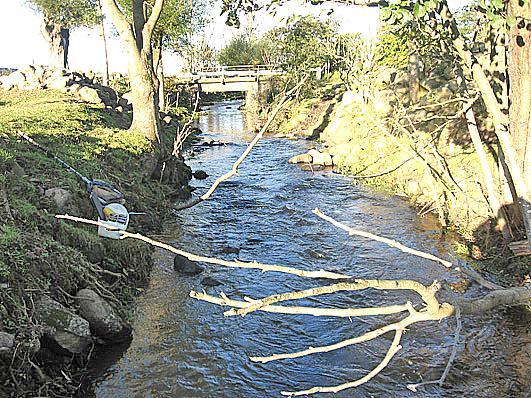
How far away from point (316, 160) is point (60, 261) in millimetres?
13591

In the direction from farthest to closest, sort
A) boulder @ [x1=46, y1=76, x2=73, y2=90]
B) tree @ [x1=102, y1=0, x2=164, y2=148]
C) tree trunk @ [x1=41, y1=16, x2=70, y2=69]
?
tree trunk @ [x1=41, y1=16, x2=70, y2=69], boulder @ [x1=46, y1=76, x2=73, y2=90], tree @ [x1=102, y1=0, x2=164, y2=148]

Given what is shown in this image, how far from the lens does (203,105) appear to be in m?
48.6

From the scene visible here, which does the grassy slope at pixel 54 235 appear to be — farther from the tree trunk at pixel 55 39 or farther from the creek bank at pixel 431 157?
the tree trunk at pixel 55 39

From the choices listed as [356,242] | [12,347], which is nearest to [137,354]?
[12,347]

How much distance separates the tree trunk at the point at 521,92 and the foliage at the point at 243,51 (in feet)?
131

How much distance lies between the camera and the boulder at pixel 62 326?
563 centimetres

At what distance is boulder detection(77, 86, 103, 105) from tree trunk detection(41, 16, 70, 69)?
21.1m

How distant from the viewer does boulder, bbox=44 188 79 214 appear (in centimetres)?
808

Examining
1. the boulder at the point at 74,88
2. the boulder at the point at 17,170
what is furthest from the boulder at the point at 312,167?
the boulder at the point at 17,170

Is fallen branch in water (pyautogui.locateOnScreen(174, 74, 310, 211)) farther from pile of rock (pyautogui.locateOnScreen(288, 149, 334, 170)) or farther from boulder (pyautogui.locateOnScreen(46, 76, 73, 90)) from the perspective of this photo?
boulder (pyautogui.locateOnScreen(46, 76, 73, 90))

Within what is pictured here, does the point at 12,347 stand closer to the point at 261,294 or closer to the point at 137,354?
the point at 137,354

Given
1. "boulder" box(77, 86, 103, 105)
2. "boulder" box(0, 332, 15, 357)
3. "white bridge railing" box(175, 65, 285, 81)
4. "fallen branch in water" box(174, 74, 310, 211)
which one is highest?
"white bridge railing" box(175, 65, 285, 81)

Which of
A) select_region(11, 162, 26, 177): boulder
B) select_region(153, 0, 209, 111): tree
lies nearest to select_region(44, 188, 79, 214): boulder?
select_region(11, 162, 26, 177): boulder

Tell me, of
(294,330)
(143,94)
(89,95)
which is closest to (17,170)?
(294,330)
